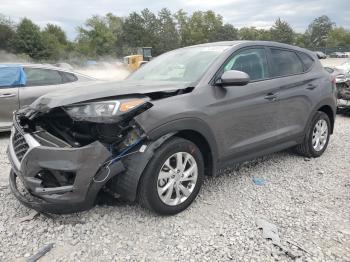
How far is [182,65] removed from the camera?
4.13 m

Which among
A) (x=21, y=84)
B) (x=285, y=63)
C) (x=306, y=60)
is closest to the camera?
(x=285, y=63)

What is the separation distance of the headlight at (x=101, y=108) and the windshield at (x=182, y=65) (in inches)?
36.4

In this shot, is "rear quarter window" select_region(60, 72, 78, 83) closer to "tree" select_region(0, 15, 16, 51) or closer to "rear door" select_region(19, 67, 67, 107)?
"rear door" select_region(19, 67, 67, 107)

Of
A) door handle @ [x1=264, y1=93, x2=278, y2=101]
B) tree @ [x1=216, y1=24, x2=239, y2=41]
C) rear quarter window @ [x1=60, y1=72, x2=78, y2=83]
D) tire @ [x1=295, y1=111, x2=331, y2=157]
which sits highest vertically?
tree @ [x1=216, y1=24, x2=239, y2=41]

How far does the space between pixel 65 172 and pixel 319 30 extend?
125m

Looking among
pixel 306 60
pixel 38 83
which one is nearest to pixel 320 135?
pixel 306 60

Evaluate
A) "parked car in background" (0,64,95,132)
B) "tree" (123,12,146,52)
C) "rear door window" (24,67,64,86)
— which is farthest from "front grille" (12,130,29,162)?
"tree" (123,12,146,52)

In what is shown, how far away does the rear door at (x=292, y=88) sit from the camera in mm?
4523

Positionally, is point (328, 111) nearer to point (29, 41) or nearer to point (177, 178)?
point (177, 178)

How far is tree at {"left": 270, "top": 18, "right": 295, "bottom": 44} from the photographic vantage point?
92.5 meters

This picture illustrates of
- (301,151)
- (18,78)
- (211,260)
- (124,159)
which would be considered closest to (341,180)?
(301,151)

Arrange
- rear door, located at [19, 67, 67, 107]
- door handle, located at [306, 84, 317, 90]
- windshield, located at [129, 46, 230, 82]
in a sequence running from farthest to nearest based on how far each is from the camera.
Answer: rear door, located at [19, 67, 67, 107] < door handle, located at [306, 84, 317, 90] < windshield, located at [129, 46, 230, 82]

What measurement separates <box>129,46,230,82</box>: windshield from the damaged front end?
0.88 meters

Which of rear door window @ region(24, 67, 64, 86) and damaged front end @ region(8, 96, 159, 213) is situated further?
rear door window @ region(24, 67, 64, 86)
